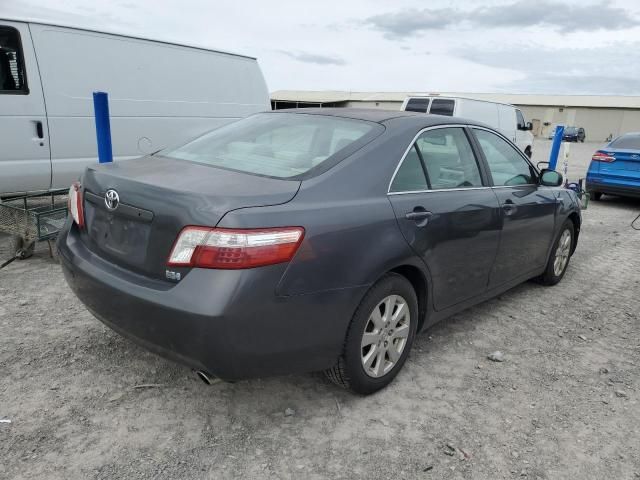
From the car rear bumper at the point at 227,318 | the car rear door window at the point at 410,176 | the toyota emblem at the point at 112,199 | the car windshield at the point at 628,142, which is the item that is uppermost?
the car rear door window at the point at 410,176

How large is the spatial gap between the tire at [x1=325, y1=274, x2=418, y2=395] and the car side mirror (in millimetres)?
1980

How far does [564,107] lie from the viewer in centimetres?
5734

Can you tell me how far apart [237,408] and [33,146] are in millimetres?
4134

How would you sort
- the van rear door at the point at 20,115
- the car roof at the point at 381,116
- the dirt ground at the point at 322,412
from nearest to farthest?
the dirt ground at the point at 322,412 < the car roof at the point at 381,116 < the van rear door at the point at 20,115

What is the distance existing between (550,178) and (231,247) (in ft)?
10.2

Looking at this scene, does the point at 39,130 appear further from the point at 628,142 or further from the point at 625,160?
the point at 628,142

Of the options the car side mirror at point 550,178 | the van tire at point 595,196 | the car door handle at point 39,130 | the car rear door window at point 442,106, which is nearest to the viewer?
the car side mirror at point 550,178

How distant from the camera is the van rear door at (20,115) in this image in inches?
204

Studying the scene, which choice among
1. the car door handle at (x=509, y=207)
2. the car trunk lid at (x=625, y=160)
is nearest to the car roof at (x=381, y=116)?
the car door handle at (x=509, y=207)

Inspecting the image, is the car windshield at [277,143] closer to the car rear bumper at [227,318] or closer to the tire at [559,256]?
the car rear bumper at [227,318]

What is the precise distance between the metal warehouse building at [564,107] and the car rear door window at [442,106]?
4115 cm

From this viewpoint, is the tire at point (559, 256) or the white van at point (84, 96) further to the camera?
the white van at point (84, 96)

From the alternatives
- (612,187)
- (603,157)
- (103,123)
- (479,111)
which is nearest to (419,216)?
(103,123)

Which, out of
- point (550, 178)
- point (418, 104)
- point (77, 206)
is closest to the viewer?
point (77, 206)
